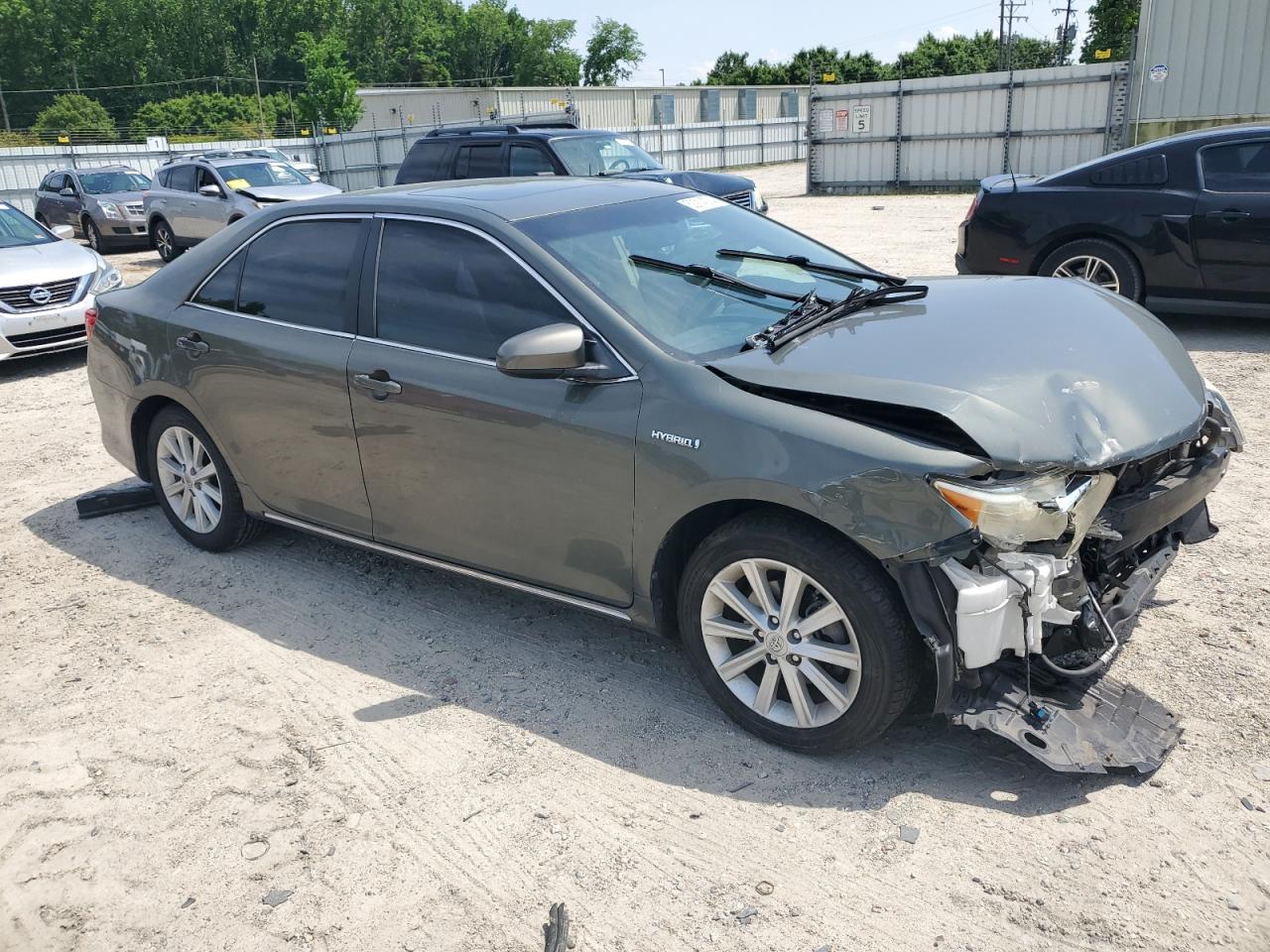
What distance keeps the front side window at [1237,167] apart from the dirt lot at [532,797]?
425 cm

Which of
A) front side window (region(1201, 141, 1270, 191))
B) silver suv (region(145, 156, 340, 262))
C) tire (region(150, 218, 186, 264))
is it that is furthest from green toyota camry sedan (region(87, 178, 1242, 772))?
tire (region(150, 218, 186, 264))

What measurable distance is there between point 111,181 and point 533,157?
12903 millimetres

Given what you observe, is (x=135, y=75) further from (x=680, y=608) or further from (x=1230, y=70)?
(x=680, y=608)

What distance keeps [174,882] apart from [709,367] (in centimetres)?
224

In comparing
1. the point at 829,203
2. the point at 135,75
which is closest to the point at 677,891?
the point at 829,203

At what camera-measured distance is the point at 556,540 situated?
3.73m

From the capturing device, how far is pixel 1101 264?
8.42 meters

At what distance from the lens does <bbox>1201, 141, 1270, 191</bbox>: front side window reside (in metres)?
7.84

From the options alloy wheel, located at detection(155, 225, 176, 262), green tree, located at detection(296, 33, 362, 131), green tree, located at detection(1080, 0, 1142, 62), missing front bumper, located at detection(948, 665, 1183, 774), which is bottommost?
missing front bumper, located at detection(948, 665, 1183, 774)

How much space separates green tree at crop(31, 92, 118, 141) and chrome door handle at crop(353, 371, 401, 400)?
214ft

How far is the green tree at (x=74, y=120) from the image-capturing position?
6181cm

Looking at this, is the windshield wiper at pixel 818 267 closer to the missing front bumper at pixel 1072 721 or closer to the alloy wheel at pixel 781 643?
the alloy wheel at pixel 781 643

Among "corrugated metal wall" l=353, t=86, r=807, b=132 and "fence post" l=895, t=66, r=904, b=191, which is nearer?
"fence post" l=895, t=66, r=904, b=191

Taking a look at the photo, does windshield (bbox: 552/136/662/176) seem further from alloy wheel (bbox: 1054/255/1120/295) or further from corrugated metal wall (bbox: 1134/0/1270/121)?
corrugated metal wall (bbox: 1134/0/1270/121)
